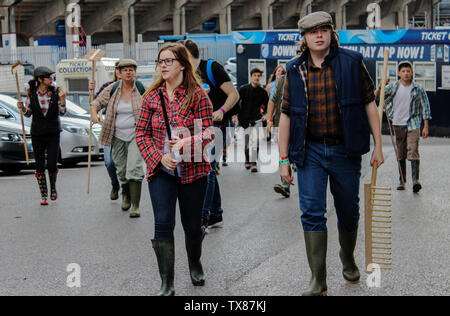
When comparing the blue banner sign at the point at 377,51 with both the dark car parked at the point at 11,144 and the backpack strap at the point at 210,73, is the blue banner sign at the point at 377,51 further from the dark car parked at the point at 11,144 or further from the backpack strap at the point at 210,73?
the backpack strap at the point at 210,73

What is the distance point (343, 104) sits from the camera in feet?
17.3

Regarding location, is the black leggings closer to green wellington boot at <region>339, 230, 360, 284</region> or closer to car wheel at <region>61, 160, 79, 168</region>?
car wheel at <region>61, 160, 79, 168</region>

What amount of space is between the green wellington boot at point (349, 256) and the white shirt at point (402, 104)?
5.64 m

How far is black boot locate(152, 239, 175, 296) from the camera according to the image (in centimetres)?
537

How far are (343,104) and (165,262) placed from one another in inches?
A: 61.6

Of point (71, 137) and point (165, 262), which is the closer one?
point (165, 262)

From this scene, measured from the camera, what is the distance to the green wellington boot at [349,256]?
5645mm

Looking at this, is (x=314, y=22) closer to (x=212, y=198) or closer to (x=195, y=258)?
(x=195, y=258)

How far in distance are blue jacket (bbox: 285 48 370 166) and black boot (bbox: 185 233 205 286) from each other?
0.92 metres

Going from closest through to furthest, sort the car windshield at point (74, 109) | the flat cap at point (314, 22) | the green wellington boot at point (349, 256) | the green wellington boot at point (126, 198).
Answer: the flat cap at point (314, 22) < the green wellington boot at point (349, 256) < the green wellington boot at point (126, 198) < the car windshield at point (74, 109)

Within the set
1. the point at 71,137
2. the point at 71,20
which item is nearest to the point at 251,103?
the point at 71,137

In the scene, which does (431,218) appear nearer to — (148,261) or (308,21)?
(148,261)

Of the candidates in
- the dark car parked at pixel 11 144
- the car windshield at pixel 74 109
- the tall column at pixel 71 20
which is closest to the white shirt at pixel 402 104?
the dark car parked at pixel 11 144
